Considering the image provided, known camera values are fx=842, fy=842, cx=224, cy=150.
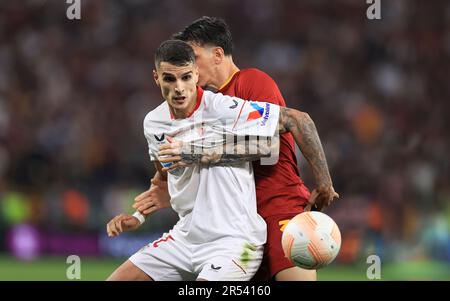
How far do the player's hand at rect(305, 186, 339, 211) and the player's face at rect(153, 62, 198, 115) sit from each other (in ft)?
2.83

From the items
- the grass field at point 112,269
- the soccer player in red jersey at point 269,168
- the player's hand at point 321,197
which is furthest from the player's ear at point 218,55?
the grass field at point 112,269

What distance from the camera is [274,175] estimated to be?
4.79 meters

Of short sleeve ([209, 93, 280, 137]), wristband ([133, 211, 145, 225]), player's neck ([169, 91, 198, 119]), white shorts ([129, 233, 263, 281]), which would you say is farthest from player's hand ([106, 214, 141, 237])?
short sleeve ([209, 93, 280, 137])

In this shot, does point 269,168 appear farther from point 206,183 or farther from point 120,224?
point 120,224

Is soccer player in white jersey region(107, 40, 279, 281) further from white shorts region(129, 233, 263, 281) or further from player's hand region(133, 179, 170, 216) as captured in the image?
player's hand region(133, 179, 170, 216)

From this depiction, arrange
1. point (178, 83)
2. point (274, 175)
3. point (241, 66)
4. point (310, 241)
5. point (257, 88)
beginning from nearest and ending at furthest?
point (310, 241) < point (178, 83) < point (274, 175) < point (257, 88) < point (241, 66)

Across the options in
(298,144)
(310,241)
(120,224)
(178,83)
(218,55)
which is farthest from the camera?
(218,55)

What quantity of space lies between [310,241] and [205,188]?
659 mm

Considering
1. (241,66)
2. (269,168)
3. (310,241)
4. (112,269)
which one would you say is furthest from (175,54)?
(241,66)

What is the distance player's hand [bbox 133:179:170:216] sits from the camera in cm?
518

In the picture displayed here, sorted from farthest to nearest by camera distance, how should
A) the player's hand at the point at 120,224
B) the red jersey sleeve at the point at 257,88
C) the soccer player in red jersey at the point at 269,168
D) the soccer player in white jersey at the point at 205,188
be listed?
the player's hand at the point at 120,224 < the red jersey sleeve at the point at 257,88 < the soccer player in red jersey at the point at 269,168 < the soccer player in white jersey at the point at 205,188

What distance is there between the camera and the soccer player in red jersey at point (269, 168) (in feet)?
15.2

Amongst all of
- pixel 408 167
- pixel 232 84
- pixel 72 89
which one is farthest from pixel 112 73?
pixel 232 84

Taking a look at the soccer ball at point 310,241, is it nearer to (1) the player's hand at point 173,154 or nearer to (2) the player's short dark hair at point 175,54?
(1) the player's hand at point 173,154
